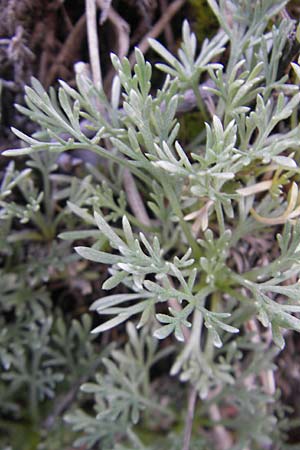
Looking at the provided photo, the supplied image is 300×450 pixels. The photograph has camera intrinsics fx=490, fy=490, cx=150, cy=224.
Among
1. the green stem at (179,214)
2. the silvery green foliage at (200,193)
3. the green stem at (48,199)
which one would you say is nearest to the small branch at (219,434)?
the silvery green foliage at (200,193)

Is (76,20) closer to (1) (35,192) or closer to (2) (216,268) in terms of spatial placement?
(1) (35,192)

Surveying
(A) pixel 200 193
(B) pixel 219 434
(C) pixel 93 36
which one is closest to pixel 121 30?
(C) pixel 93 36

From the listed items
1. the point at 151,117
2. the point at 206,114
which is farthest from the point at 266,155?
the point at 206,114

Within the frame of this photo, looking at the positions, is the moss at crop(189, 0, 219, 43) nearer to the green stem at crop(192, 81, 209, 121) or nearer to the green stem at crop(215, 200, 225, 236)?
the green stem at crop(192, 81, 209, 121)

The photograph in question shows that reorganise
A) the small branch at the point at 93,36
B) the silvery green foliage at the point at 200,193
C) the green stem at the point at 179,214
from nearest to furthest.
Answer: the silvery green foliage at the point at 200,193 < the green stem at the point at 179,214 < the small branch at the point at 93,36

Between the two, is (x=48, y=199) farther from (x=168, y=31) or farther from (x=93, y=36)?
(x=168, y=31)

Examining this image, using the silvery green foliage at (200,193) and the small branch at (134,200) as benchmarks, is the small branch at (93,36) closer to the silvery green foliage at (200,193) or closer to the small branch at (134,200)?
the silvery green foliage at (200,193)
